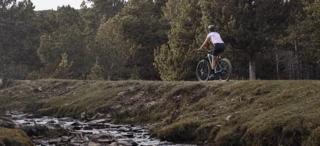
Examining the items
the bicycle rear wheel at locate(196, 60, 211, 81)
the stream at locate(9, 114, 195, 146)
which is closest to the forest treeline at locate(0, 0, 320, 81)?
the bicycle rear wheel at locate(196, 60, 211, 81)

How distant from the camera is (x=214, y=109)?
1437 centimetres

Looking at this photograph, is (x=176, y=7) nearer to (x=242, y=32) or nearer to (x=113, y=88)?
(x=242, y=32)

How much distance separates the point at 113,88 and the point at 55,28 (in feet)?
141

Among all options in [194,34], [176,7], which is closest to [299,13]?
[194,34]

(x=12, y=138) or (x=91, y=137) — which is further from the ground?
(x=12, y=138)

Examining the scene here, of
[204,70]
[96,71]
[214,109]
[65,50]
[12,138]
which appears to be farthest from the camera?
[65,50]

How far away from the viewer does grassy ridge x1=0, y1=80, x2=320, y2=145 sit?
1051cm

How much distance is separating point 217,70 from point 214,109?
3035 millimetres

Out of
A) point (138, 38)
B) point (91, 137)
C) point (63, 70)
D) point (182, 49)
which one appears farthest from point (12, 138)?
point (138, 38)

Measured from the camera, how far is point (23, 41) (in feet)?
221

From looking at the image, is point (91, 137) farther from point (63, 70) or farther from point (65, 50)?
point (65, 50)

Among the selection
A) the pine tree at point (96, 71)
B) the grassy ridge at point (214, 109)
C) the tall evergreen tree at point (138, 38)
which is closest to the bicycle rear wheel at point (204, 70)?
the grassy ridge at point (214, 109)

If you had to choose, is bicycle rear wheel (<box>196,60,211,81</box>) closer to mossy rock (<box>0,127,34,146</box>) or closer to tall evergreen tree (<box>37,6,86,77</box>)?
mossy rock (<box>0,127,34,146</box>)

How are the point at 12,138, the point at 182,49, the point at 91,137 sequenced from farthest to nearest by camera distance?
the point at 182,49 < the point at 91,137 < the point at 12,138
